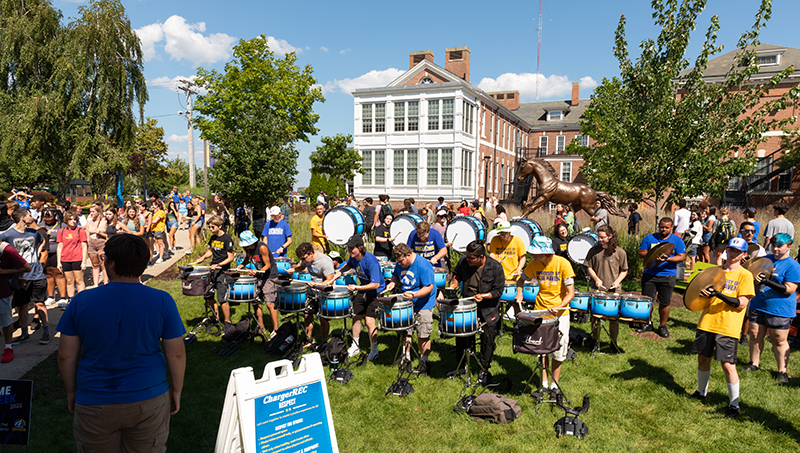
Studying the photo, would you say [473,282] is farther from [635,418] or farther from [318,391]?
[318,391]

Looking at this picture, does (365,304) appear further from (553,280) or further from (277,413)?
(277,413)

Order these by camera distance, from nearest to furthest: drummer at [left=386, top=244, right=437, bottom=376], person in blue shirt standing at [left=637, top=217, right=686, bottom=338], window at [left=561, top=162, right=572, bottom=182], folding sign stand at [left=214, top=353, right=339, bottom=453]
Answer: folding sign stand at [left=214, top=353, right=339, bottom=453] < drummer at [left=386, top=244, right=437, bottom=376] < person in blue shirt standing at [left=637, top=217, right=686, bottom=338] < window at [left=561, top=162, right=572, bottom=182]

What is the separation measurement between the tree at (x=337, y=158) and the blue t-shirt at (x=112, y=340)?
31.7 meters

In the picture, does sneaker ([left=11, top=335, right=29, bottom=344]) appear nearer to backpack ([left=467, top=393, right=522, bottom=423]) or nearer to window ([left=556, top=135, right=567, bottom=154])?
backpack ([left=467, top=393, right=522, bottom=423])

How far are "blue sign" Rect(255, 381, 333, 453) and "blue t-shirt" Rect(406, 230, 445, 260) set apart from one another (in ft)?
18.9

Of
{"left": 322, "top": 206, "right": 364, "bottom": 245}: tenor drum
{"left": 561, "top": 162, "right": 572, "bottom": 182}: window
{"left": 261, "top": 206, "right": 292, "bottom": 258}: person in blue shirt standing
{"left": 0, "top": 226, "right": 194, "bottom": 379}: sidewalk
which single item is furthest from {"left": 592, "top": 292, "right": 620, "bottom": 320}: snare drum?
{"left": 561, "top": 162, "right": 572, "bottom": 182}: window

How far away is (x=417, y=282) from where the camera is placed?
6531mm

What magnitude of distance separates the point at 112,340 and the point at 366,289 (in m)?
4.22

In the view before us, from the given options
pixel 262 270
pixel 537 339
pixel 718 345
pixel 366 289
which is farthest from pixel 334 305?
pixel 718 345

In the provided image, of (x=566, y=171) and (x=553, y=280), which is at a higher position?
(x=566, y=171)

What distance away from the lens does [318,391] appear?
397 cm

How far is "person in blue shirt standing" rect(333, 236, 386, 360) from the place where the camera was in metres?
7.12

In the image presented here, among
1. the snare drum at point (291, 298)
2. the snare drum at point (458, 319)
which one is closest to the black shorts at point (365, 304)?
the snare drum at point (291, 298)

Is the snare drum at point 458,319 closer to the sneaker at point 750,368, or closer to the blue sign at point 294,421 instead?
the blue sign at point 294,421
